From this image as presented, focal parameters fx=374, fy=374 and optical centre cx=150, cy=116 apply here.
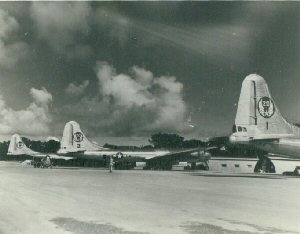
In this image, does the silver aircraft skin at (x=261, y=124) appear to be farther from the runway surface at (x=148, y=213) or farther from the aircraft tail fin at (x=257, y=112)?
the runway surface at (x=148, y=213)

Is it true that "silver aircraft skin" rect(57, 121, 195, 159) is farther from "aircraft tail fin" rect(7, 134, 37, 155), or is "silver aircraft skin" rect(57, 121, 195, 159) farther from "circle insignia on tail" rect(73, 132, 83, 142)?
"aircraft tail fin" rect(7, 134, 37, 155)

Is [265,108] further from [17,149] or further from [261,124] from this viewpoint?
[17,149]

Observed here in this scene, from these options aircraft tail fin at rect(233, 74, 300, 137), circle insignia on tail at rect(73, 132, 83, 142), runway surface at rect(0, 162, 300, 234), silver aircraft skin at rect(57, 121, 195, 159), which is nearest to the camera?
runway surface at rect(0, 162, 300, 234)

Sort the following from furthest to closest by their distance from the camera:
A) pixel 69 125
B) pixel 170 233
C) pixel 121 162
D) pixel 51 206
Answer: pixel 69 125 < pixel 121 162 < pixel 51 206 < pixel 170 233

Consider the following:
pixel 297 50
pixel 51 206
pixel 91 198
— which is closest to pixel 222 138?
pixel 297 50

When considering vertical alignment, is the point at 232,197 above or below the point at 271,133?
below

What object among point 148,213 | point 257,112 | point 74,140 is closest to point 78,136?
point 74,140

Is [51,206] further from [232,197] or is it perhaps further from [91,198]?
[232,197]

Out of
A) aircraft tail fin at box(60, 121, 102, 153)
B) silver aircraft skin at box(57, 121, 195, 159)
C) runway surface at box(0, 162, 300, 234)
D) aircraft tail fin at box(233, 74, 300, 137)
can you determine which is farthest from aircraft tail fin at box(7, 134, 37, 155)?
runway surface at box(0, 162, 300, 234)

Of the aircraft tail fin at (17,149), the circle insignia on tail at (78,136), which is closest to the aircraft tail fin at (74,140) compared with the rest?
the circle insignia on tail at (78,136)
